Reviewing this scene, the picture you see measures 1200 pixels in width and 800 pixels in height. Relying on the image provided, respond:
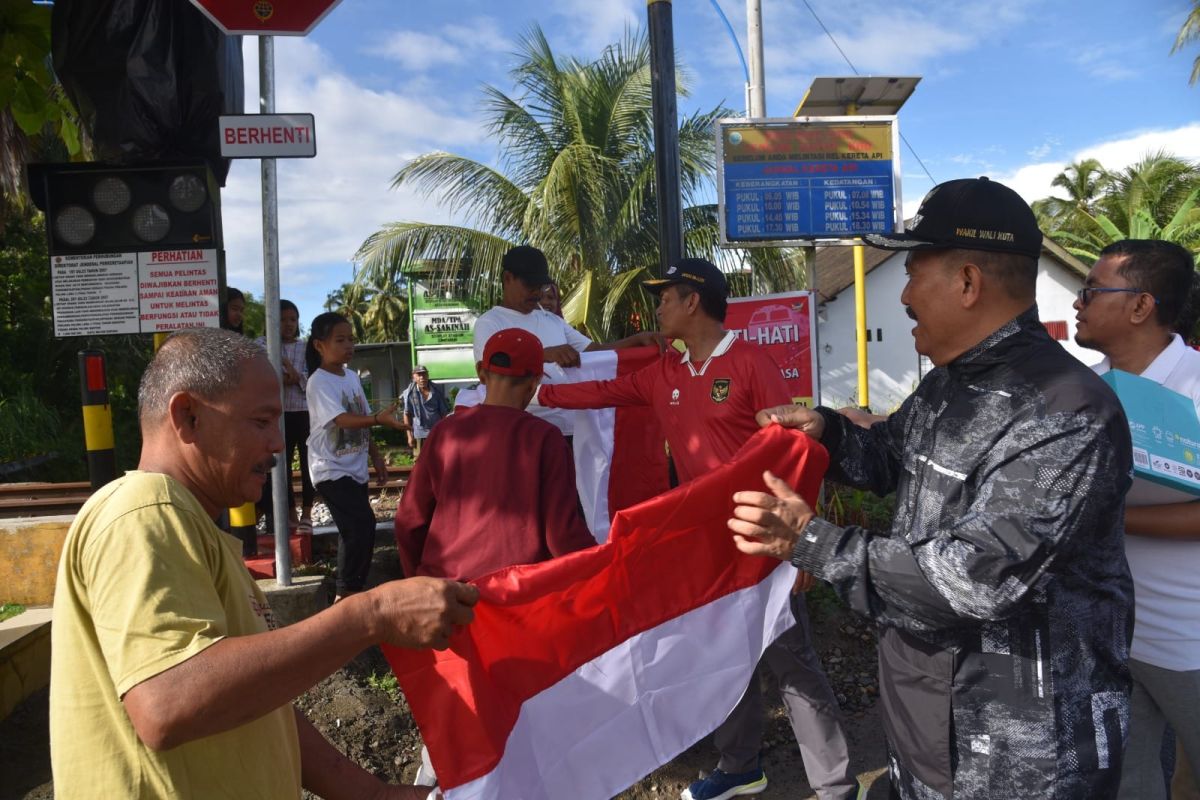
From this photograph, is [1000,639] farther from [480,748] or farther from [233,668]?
[233,668]

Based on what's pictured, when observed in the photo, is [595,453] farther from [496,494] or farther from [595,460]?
[496,494]

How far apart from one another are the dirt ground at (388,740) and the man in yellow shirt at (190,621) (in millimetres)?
2640

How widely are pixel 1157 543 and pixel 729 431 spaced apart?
1.66 meters

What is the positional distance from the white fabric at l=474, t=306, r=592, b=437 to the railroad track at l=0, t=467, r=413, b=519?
3356mm

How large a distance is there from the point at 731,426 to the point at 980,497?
1909 millimetres

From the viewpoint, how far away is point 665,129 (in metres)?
4.84

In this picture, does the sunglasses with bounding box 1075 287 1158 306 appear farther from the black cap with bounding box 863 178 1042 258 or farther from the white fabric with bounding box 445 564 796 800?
the white fabric with bounding box 445 564 796 800

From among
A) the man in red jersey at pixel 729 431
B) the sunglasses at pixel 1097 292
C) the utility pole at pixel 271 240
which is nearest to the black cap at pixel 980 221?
the sunglasses at pixel 1097 292

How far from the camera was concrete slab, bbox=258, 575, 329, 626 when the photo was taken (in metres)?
4.68

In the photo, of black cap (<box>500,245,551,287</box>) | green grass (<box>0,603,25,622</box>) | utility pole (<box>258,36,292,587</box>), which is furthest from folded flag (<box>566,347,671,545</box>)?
green grass (<box>0,603,25,622</box>)

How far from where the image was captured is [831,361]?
29797 mm

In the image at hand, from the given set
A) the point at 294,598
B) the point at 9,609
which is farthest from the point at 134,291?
the point at 9,609

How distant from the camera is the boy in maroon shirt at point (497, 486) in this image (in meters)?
3.01

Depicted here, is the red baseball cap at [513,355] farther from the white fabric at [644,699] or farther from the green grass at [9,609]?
the green grass at [9,609]
